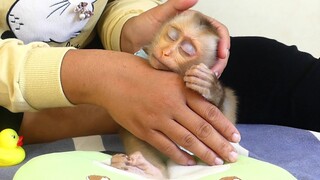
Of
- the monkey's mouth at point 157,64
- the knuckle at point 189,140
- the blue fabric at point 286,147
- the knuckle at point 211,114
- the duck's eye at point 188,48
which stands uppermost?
the duck's eye at point 188,48

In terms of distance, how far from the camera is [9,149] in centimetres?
66

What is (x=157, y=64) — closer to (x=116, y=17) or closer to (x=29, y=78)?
(x=29, y=78)

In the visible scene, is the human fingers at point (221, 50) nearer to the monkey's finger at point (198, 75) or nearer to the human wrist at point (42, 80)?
the monkey's finger at point (198, 75)

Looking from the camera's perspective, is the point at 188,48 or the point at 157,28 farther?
the point at 157,28

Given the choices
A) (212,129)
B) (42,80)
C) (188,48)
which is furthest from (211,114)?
(42,80)

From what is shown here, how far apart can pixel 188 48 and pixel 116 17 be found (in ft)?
0.97

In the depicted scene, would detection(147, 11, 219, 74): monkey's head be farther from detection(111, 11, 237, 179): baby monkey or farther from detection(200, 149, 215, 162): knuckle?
detection(200, 149, 215, 162): knuckle

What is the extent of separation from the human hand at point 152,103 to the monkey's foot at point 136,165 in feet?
0.13

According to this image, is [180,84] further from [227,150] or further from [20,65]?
[20,65]

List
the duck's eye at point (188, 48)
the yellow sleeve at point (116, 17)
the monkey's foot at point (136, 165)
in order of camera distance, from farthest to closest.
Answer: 1. the yellow sleeve at point (116, 17)
2. the duck's eye at point (188, 48)
3. the monkey's foot at point (136, 165)

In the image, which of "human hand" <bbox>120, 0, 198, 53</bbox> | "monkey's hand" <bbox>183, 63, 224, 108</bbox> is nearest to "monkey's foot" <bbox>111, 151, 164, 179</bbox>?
"monkey's hand" <bbox>183, 63, 224, 108</bbox>

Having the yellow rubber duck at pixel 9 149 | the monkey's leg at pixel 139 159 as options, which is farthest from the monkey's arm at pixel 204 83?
the yellow rubber duck at pixel 9 149

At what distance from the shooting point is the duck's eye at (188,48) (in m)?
0.71

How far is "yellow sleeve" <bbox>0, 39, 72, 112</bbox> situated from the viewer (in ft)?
2.17
